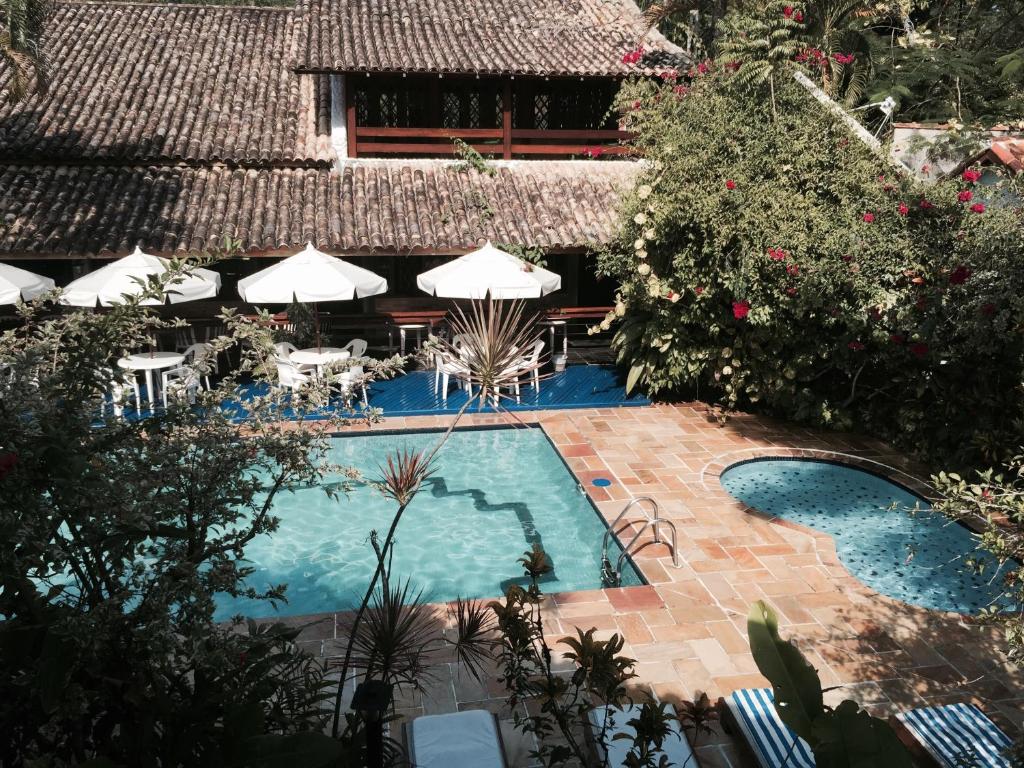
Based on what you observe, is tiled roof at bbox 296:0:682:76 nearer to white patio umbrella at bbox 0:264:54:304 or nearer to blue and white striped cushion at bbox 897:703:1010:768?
Answer: white patio umbrella at bbox 0:264:54:304

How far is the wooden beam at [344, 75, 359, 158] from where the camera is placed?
15.8 meters

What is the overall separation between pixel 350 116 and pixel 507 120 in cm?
314

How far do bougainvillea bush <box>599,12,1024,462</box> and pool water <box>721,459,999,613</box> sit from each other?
1.15 meters

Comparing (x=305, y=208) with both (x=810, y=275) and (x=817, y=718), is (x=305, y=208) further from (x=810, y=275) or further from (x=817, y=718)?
(x=817, y=718)

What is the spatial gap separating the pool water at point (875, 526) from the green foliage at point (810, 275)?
1.16 metres

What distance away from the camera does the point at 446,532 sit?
396 inches

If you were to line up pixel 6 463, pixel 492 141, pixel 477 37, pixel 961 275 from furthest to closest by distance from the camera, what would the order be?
pixel 492 141
pixel 477 37
pixel 961 275
pixel 6 463

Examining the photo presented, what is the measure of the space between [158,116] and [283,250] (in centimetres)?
505

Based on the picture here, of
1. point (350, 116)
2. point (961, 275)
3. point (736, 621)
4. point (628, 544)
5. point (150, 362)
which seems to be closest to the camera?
point (736, 621)

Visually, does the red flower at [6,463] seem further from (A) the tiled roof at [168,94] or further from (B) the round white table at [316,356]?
(A) the tiled roof at [168,94]

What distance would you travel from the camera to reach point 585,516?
33.5 ft

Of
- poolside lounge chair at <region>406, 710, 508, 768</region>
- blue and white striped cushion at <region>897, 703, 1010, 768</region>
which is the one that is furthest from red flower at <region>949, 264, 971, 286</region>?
poolside lounge chair at <region>406, 710, 508, 768</region>

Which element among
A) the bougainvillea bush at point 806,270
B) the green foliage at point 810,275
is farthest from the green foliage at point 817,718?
the bougainvillea bush at point 806,270

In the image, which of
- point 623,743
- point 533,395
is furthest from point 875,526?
point 533,395
